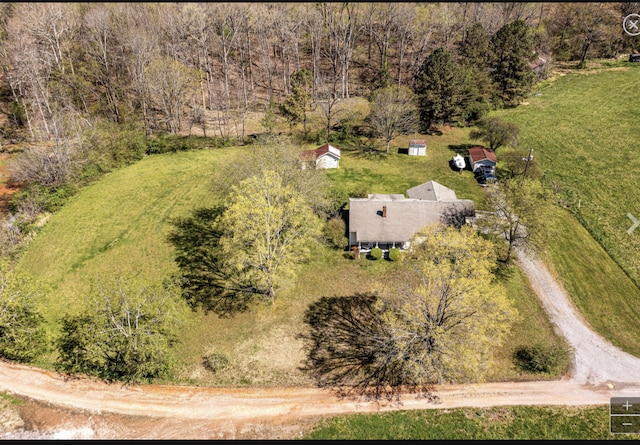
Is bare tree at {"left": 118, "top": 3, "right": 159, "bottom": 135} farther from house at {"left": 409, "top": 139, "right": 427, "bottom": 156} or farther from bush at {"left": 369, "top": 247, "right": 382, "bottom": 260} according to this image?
bush at {"left": 369, "top": 247, "right": 382, "bottom": 260}

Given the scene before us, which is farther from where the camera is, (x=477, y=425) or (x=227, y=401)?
(x=227, y=401)

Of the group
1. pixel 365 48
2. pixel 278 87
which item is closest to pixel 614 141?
pixel 365 48

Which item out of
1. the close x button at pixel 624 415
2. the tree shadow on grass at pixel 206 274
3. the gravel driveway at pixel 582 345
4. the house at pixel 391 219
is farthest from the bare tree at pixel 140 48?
the close x button at pixel 624 415

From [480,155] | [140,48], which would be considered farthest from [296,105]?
[480,155]

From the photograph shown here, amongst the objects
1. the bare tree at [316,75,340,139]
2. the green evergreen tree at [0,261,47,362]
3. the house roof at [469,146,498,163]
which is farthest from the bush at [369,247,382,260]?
the bare tree at [316,75,340,139]

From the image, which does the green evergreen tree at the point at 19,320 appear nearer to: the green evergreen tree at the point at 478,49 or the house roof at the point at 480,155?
the house roof at the point at 480,155

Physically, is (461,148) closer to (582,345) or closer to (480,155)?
(480,155)
